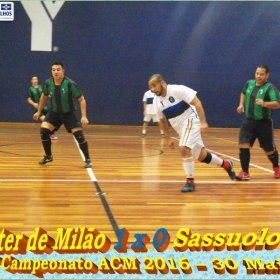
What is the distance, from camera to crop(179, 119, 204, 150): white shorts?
20.8ft

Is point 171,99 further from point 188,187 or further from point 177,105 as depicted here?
point 188,187

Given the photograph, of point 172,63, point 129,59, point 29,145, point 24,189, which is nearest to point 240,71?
point 172,63

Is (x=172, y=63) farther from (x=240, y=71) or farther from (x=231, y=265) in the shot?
(x=231, y=265)

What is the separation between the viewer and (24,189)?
20.6 feet

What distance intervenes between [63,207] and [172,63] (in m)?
13.4

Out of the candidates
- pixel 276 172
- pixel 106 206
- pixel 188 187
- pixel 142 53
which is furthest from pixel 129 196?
pixel 142 53

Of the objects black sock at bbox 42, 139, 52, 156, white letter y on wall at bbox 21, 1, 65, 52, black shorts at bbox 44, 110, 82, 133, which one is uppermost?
white letter y on wall at bbox 21, 1, 65, 52

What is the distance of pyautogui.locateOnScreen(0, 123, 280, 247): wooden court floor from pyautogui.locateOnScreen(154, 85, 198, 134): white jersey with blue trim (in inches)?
34.7

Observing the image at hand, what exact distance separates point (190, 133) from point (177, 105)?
377 mm

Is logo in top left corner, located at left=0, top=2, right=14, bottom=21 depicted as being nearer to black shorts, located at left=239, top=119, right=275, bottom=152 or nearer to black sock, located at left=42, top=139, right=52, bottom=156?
black sock, located at left=42, top=139, right=52, bottom=156

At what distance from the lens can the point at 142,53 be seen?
18.1 m

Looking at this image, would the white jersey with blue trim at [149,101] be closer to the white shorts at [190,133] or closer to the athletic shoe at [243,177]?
the athletic shoe at [243,177]

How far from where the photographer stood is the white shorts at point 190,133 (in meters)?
6.34

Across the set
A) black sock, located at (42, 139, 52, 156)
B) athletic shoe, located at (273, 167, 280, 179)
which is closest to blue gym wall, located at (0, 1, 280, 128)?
black sock, located at (42, 139, 52, 156)
